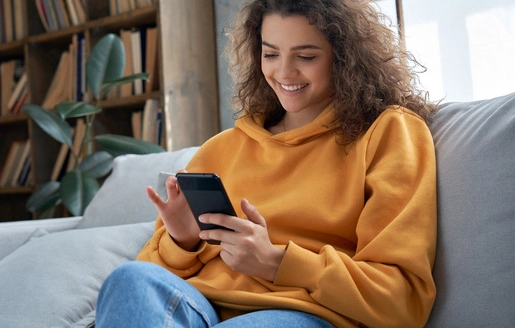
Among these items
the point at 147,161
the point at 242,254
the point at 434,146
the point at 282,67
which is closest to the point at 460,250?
the point at 434,146

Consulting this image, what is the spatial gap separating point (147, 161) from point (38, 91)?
1.76m

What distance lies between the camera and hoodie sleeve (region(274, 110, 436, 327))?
3.07ft

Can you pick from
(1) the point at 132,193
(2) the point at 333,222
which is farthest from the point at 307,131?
(1) the point at 132,193

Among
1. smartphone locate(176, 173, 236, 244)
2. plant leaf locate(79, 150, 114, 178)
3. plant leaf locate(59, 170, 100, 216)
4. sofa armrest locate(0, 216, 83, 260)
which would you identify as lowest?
plant leaf locate(59, 170, 100, 216)

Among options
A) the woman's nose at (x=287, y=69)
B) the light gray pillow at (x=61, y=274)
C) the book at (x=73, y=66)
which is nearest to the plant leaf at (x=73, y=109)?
the book at (x=73, y=66)

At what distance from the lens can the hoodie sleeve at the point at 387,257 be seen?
94cm

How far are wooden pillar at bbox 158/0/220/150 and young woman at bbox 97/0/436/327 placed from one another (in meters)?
1.35

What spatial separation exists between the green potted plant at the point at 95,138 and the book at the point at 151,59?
0.51 feet

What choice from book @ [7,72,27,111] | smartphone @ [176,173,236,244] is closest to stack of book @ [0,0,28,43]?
book @ [7,72,27,111]

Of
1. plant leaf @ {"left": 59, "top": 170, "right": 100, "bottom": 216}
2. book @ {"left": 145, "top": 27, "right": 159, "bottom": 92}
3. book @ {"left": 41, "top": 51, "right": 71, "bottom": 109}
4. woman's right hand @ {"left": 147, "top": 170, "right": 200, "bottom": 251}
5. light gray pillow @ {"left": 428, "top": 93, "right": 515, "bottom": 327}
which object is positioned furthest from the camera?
book @ {"left": 41, "top": 51, "right": 71, "bottom": 109}

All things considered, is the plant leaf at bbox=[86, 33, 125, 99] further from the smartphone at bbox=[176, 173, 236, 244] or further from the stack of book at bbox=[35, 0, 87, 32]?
the smartphone at bbox=[176, 173, 236, 244]

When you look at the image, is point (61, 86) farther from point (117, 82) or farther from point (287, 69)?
point (287, 69)

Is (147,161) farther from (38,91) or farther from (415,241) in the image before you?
(38,91)

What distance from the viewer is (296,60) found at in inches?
46.4
